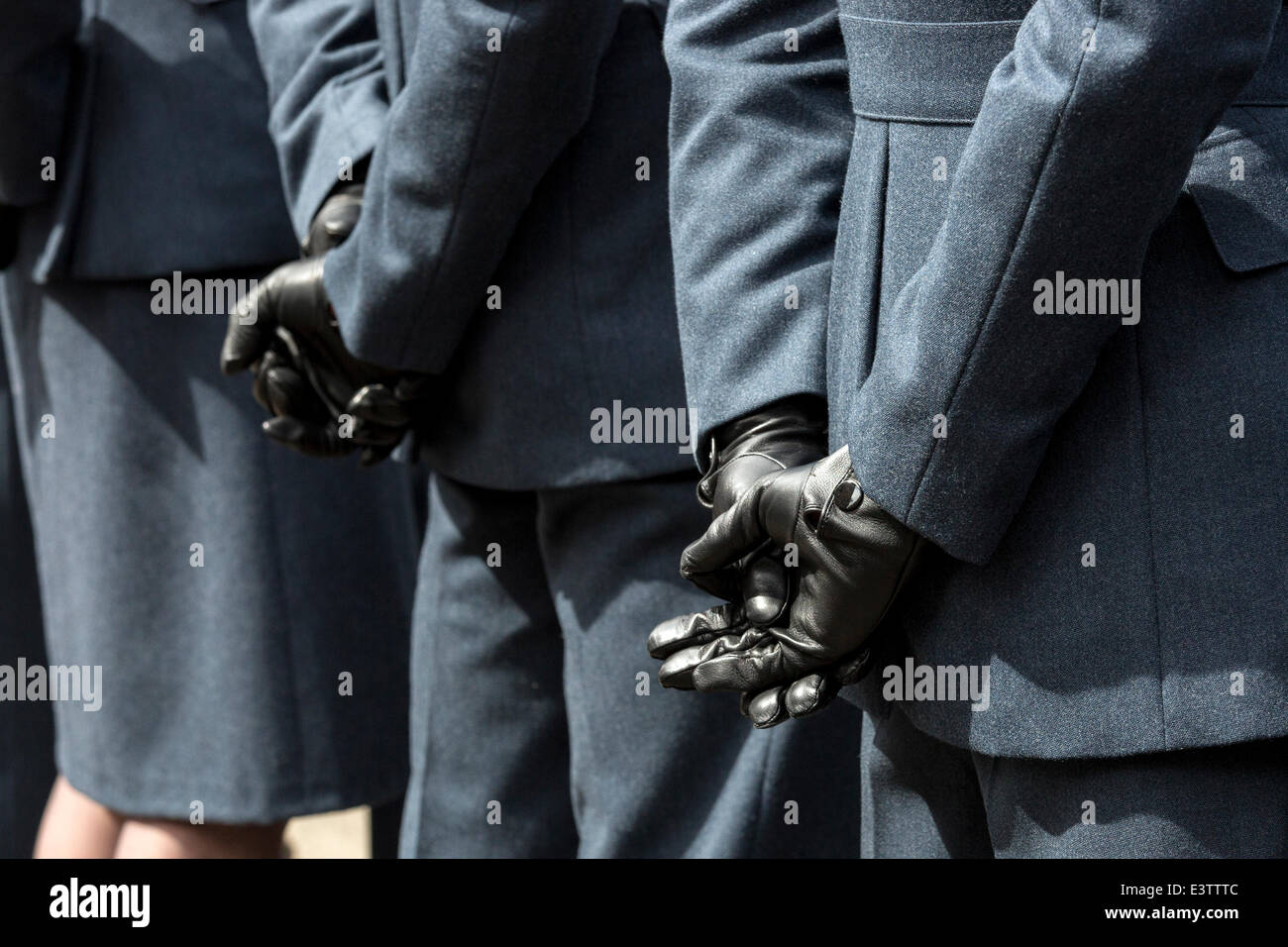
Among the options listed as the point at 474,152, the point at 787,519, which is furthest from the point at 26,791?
the point at 787,519

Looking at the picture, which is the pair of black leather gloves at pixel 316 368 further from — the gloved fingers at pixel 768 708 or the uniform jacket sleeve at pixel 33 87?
the gloved fingers at pixel 768 708

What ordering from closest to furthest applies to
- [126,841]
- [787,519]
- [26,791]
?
[787,519]
[126,841]
[26,791]

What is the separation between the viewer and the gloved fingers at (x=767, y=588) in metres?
0.96

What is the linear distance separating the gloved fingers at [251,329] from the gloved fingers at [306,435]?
7cm

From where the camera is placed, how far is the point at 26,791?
7.58 ft

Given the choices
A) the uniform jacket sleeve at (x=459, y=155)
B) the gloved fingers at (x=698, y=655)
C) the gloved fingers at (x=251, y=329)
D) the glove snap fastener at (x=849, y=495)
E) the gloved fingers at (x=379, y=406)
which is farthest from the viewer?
the gloved fingers at (x=251, y=329)

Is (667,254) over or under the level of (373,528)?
over

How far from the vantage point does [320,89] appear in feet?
5.00

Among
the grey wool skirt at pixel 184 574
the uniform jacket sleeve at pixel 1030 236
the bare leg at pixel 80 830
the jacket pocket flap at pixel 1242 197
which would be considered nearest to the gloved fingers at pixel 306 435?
the grey wool skirt at pixel 184 574

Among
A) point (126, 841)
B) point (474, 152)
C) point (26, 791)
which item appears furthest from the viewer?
point (26, 791)

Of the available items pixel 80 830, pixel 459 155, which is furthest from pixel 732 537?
pixel 80 830

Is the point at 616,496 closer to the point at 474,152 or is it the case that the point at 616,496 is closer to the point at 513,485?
the point at 513,485

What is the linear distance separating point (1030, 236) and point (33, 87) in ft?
4.18
